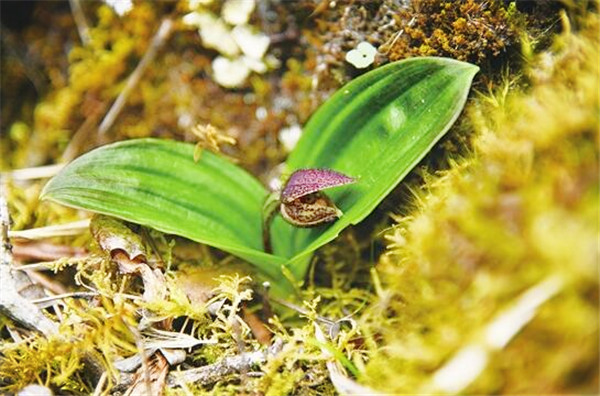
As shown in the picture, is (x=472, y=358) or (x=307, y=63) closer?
(x=472, y=358)

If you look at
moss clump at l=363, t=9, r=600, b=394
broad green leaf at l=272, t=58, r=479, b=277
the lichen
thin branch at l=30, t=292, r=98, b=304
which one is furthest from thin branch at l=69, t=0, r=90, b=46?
moss clump at l=363, t=9, r=600, b=394

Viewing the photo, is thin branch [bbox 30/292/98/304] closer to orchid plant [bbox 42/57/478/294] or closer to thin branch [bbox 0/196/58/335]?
thin branch [bbox 0/196/58/335]

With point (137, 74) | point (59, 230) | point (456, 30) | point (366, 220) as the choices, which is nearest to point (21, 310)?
point (59, 230)

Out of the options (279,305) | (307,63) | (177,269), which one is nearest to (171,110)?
(307,63)

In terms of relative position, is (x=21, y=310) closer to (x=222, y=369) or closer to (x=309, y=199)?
(x=222, y=369)

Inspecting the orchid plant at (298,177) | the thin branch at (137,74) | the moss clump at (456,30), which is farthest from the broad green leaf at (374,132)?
the thin branch at (137,74)

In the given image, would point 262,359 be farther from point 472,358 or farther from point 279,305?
point 472,358
